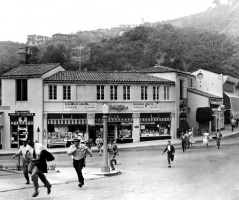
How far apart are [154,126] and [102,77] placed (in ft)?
23.4

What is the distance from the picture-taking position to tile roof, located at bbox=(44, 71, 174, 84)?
151ft

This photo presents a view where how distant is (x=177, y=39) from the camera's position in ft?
332

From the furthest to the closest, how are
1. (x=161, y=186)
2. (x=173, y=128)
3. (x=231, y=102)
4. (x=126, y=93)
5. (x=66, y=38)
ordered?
(x=66, y=38), (x=231, y=102), (x=173, y=128), (x=126, y=93), (x=161, y=186)

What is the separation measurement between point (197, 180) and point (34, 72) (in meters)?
29.9

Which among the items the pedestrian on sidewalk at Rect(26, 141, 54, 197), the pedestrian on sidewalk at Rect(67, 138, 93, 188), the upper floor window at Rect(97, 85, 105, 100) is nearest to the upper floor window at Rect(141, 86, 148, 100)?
the upper floor window at Rect(97, 85, 105, 100)

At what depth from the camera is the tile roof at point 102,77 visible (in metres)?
46.1

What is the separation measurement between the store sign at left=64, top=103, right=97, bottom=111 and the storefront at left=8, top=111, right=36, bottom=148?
10.9 feet

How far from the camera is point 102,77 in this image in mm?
47750

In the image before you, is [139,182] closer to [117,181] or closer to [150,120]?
[117,181]

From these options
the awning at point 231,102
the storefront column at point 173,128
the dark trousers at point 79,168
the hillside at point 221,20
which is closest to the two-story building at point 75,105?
the storefront column at point 173,128

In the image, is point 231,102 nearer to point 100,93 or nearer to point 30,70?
point 100,93

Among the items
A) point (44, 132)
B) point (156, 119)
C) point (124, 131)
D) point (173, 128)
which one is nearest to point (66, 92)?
point (44, 132)

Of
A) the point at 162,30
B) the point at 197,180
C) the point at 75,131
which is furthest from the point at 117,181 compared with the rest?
the point at 162,30

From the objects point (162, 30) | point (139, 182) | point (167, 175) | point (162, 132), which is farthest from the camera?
point (162, 30)
